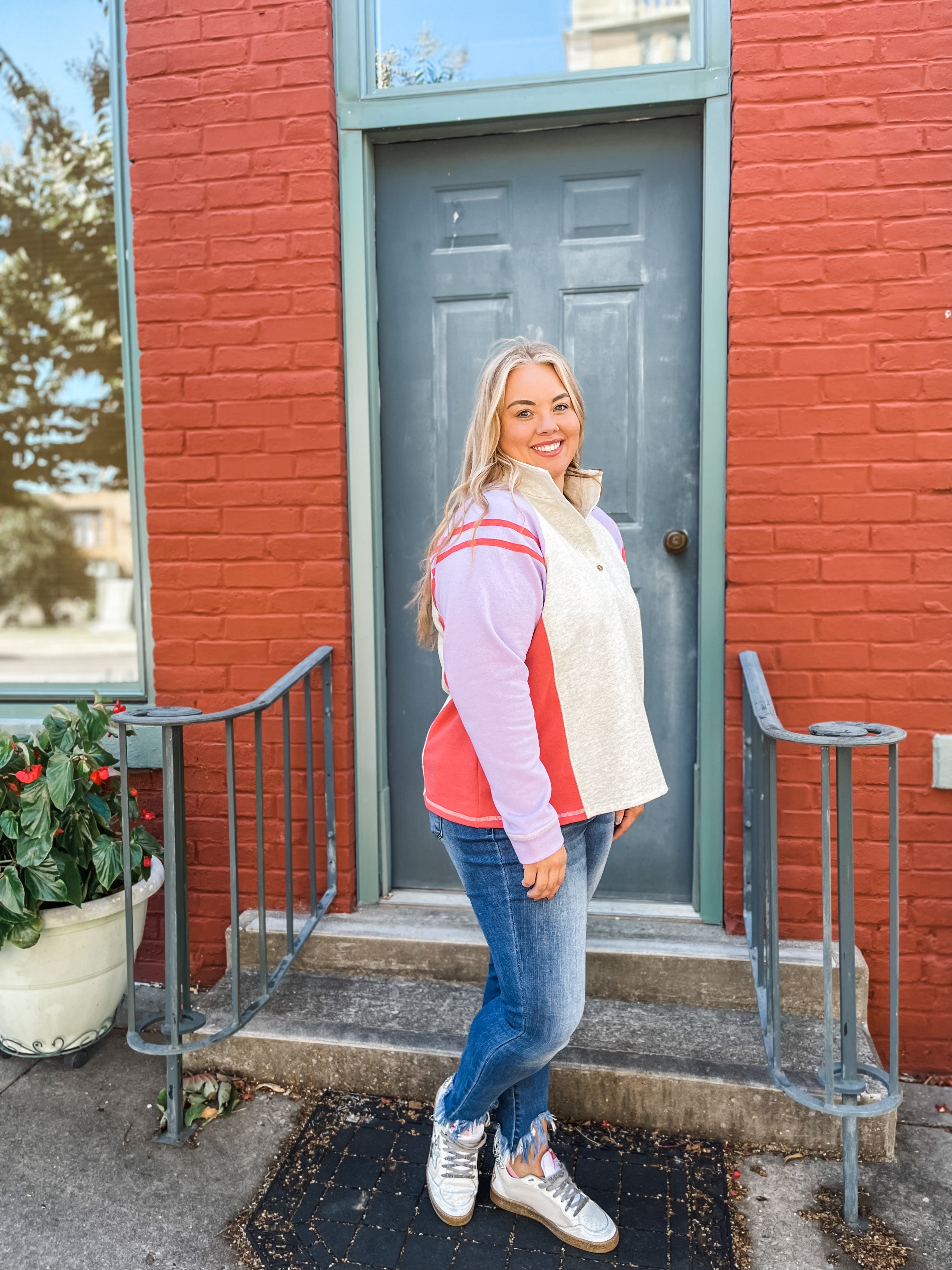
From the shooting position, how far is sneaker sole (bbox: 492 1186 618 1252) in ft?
6.66

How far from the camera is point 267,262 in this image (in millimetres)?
2895

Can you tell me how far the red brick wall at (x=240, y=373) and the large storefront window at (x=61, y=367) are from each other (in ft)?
1.37

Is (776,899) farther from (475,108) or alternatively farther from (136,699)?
(475,108)

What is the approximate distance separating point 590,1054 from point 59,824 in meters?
1.57

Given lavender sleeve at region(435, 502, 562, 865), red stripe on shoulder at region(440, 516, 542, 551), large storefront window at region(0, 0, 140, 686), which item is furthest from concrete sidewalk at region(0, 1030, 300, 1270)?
red stripe on shoulder at region(440, 516, 542, 551)

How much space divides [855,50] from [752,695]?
181 centimetres

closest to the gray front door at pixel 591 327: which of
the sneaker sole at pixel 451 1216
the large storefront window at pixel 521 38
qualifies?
the large storefront window at pixel 521 38

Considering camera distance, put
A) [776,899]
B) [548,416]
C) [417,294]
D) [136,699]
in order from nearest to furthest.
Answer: [548,416] < [776,899] < [417,294] < [136,699]

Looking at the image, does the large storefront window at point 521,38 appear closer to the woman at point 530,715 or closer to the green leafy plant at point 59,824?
the woman at point 530,715

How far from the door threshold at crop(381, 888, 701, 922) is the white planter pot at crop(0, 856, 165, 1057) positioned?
81 centimetres

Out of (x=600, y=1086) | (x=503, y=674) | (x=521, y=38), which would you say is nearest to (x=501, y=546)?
(x=503, y=674)

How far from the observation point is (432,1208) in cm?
218

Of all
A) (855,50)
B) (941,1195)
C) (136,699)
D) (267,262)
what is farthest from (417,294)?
(941,1195)

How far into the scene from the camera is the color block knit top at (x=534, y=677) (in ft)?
5.73
